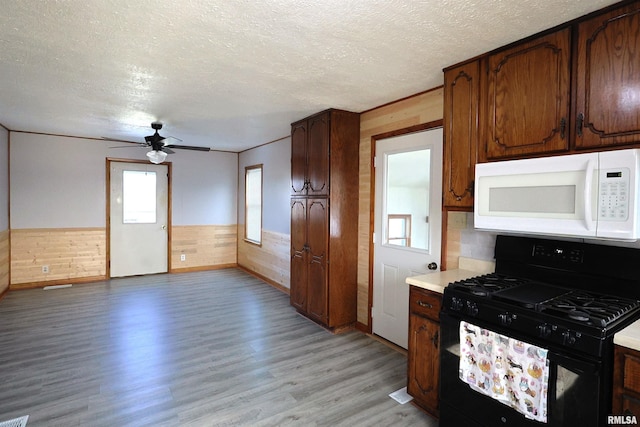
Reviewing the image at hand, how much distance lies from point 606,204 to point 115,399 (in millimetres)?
3305

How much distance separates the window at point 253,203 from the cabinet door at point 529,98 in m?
4.57

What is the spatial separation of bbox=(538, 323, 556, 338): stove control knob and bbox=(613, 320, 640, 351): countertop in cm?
22

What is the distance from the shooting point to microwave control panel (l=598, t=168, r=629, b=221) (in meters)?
1.55

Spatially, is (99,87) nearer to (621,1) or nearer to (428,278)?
(428,278)

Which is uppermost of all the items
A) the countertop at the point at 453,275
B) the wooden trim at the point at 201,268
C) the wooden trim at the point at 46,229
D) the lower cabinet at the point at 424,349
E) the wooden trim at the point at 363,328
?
the wooden trim at the point at 46,229

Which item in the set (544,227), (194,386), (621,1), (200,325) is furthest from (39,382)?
(621,1)

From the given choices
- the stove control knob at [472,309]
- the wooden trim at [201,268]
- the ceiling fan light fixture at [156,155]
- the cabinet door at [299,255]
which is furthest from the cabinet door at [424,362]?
the wooden trim at [201,268]

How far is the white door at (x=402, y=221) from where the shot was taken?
9.87 ft

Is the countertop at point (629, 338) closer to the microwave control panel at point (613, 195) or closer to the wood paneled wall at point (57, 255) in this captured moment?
the microwave control panel at point (613, 195)

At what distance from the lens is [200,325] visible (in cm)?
389

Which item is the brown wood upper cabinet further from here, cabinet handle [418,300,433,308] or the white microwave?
the white microwave

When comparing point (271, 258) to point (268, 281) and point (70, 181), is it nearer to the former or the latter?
point (268, 281)

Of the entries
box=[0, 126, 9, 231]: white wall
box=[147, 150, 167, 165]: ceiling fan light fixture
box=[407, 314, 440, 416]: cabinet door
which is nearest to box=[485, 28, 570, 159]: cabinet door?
box=[407, 314, 440, 416]: cabinet door

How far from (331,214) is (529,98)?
7.01 feet
